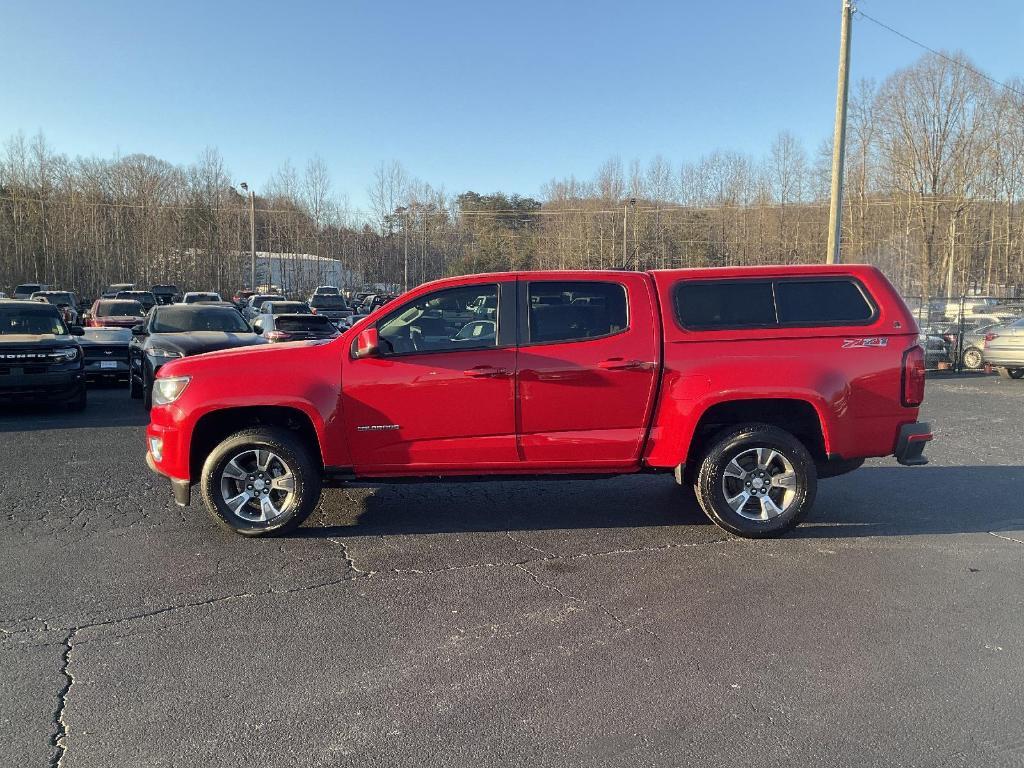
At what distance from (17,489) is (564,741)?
6119mm

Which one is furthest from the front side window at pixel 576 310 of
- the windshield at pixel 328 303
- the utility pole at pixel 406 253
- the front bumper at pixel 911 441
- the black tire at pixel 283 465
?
the utility pole at pixel 406 253

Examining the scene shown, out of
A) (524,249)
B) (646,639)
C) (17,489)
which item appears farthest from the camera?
(524,249)

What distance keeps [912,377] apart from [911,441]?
48 centimetres

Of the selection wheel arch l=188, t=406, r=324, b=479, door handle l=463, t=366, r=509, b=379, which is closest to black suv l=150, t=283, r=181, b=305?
wheel arch l=188, t=406, r=324, b=479

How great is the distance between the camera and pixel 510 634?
409cm

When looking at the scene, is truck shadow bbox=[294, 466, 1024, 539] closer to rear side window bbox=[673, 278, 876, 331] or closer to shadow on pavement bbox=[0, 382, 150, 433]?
rear side window bbox=[673, 278, 876, 331]

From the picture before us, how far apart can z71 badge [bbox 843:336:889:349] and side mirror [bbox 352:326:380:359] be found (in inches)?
134

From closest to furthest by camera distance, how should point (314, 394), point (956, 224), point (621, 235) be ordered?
point (314, 394) → point (956, 224) → point (621, 235)

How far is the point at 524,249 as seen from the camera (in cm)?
4788

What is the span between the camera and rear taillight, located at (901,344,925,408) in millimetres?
5559

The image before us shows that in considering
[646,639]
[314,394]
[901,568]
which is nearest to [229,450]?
[314,394]

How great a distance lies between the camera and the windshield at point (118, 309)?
21.3 metres

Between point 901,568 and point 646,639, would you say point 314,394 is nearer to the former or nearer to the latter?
point 646,639

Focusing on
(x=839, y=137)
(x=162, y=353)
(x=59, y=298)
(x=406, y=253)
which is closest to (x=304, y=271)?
(x=406, y=253)
